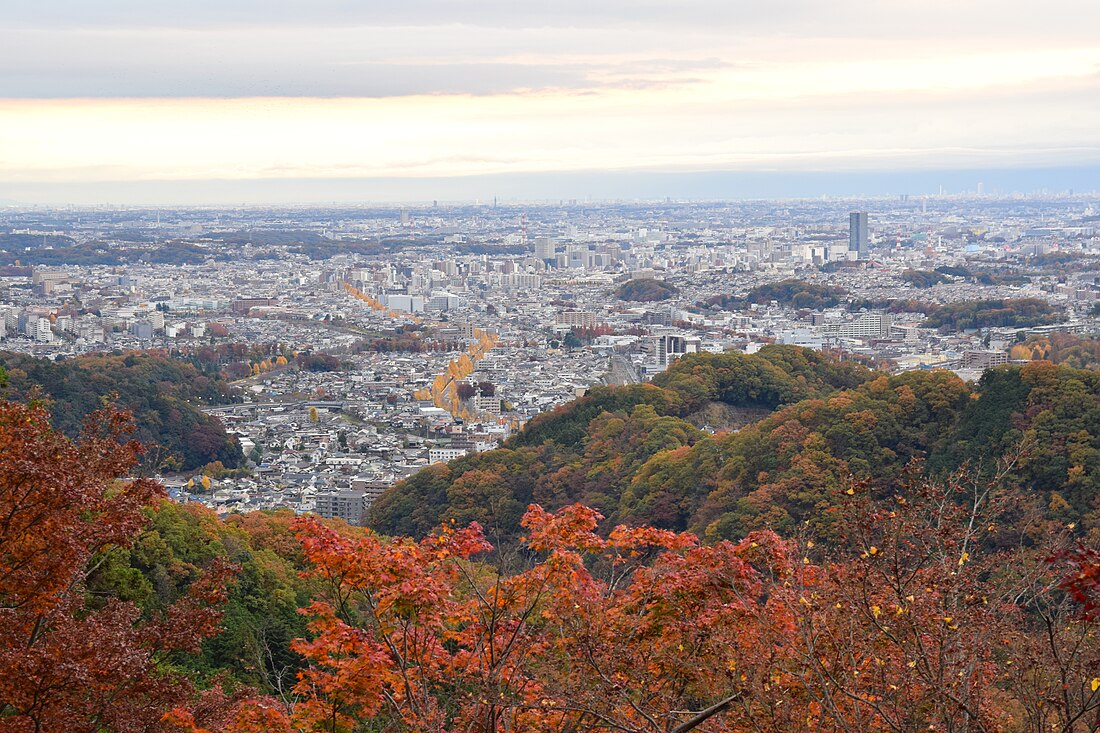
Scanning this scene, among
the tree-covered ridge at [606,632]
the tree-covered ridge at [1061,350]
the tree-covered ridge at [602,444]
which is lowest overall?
the tree-covered ridge at [1061,350]

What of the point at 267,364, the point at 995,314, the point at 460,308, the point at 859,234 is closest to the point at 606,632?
the point at 267,364

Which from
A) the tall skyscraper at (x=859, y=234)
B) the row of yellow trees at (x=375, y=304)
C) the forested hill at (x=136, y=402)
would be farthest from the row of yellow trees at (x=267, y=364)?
the tall skyscraper at (x=859, y=234)

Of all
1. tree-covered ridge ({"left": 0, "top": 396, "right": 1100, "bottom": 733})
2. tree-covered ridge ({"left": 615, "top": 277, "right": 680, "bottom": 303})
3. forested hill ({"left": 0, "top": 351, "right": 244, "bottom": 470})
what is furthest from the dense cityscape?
tree-covered ridge ({"left": 0, "top": 396, "right": 1100, "bottom": 733})

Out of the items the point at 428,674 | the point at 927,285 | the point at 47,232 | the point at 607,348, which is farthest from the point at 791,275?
the point at 428,674

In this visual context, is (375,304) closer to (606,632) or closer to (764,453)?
(764,453)

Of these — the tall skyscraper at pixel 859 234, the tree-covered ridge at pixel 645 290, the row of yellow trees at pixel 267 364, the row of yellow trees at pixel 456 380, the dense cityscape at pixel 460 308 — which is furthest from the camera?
the tall skyscraper at pixel 859 234

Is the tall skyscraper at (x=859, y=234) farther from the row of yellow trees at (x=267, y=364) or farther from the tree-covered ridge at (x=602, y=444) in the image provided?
the tree-covered ridge at (x=602, y=444)

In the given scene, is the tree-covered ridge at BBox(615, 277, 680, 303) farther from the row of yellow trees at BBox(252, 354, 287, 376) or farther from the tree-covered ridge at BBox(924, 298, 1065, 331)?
the row of yellow trees at BBox(252, 354, 287, 376)
